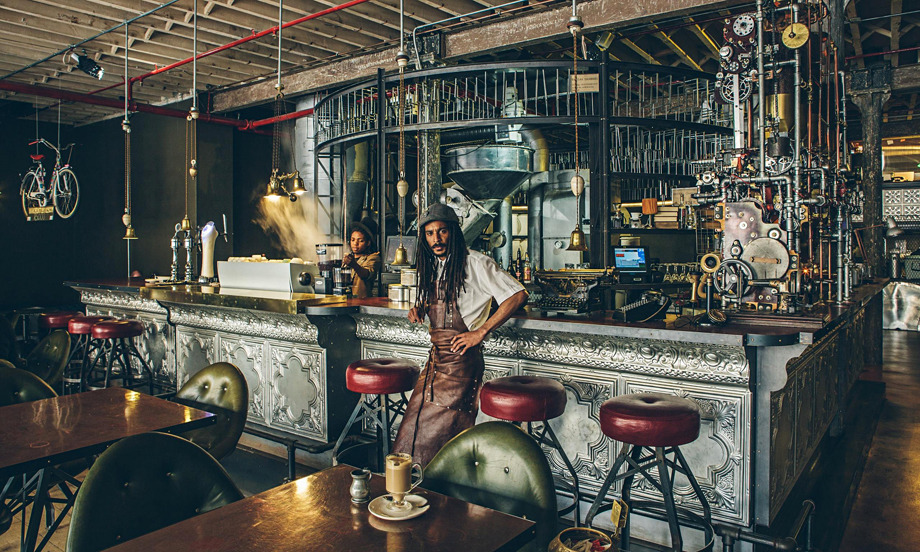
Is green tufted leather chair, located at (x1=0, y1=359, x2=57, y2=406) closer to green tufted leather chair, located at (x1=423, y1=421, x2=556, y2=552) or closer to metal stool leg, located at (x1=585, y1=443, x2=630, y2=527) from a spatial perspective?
green tufted leather chair, located at (x1=423, y1=421, x2=556, y2=552)

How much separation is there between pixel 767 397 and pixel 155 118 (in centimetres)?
1014

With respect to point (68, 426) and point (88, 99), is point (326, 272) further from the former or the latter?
point (88, 99)

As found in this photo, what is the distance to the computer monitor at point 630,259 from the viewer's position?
19.2 feet

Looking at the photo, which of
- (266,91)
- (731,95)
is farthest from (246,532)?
(266,91)

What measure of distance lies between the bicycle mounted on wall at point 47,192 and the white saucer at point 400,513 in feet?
32.2

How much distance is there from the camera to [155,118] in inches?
398

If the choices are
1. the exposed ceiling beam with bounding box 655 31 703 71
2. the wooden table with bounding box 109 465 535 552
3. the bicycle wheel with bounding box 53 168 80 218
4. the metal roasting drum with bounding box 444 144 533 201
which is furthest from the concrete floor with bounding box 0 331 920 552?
the bicycle wheel with bounding box 53 168 80 218

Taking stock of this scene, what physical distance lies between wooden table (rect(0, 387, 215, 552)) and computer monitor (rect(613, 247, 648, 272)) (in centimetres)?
417

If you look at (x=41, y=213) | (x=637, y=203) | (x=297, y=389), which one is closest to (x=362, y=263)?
(x=297, y=389)

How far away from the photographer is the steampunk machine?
384 cm

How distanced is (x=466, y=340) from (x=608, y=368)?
2.83 ft

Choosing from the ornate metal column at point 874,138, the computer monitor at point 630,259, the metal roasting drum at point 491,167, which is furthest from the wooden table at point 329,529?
the ornate metal column at point 874,138

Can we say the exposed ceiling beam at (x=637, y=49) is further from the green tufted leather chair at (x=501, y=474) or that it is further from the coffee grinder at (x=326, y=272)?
the green tufted leather chair at (x=501, y=474)

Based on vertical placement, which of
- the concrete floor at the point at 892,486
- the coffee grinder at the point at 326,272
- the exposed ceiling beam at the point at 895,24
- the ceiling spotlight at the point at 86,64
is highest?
the exposed ceiling beam at the point at 895,24
